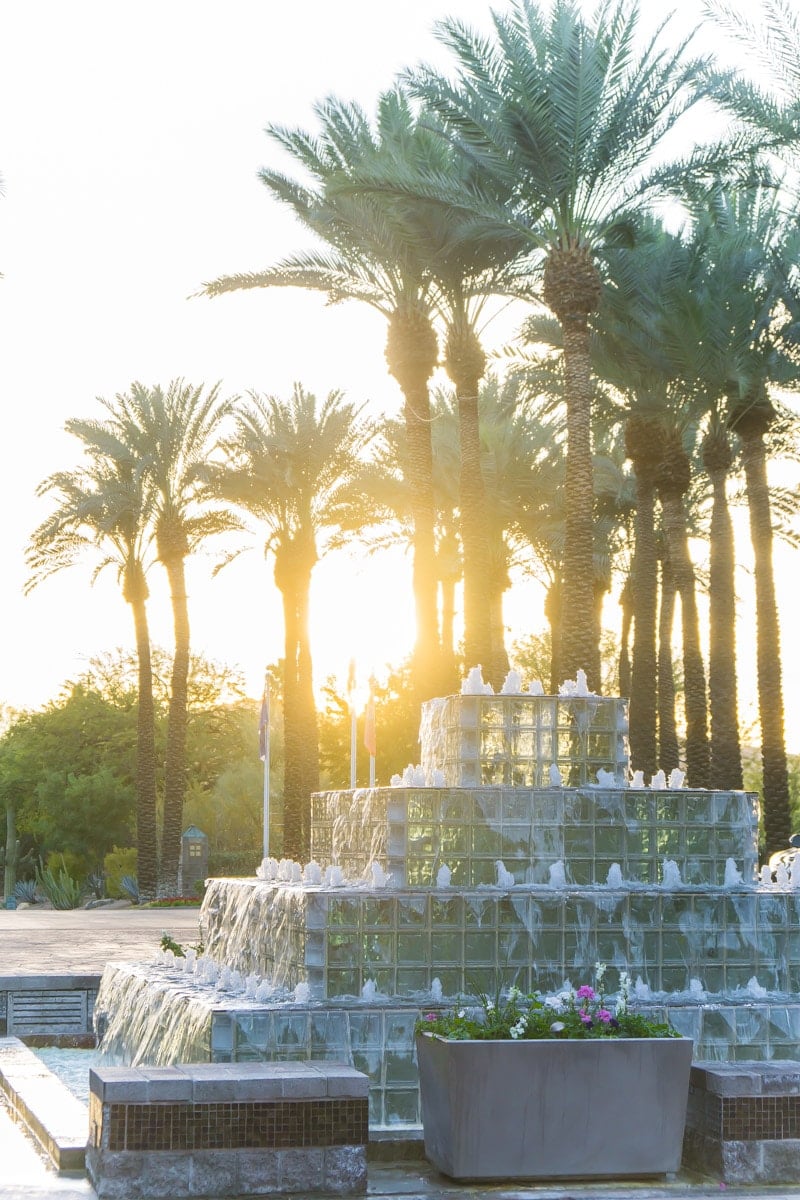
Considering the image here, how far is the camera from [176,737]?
43406 mm

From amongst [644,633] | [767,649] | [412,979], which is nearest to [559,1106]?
[412,979]

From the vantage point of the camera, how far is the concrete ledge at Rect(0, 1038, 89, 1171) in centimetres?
942

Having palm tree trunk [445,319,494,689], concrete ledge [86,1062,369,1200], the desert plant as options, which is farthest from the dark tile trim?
the desert plant

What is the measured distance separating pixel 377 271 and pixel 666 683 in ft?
63.2

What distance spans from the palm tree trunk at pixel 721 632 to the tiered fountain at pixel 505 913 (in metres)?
17.3

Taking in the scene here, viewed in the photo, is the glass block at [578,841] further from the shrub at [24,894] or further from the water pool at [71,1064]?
the shrub at [24,894]

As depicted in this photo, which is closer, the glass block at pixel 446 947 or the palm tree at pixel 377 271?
the glass block at pixel 446 947

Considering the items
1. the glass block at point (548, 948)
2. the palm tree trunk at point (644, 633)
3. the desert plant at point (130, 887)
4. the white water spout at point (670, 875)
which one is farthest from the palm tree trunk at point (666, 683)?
the glass block at point (548, 948)

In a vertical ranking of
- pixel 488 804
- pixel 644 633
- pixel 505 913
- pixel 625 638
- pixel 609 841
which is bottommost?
pixel 505 913

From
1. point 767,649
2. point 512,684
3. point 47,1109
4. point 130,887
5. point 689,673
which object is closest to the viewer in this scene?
point 47,1109

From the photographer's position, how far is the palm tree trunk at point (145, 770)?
43.8 meters

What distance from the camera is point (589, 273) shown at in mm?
23203

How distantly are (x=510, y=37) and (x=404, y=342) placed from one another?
6.15m

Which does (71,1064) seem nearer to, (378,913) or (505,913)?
(378,913)
